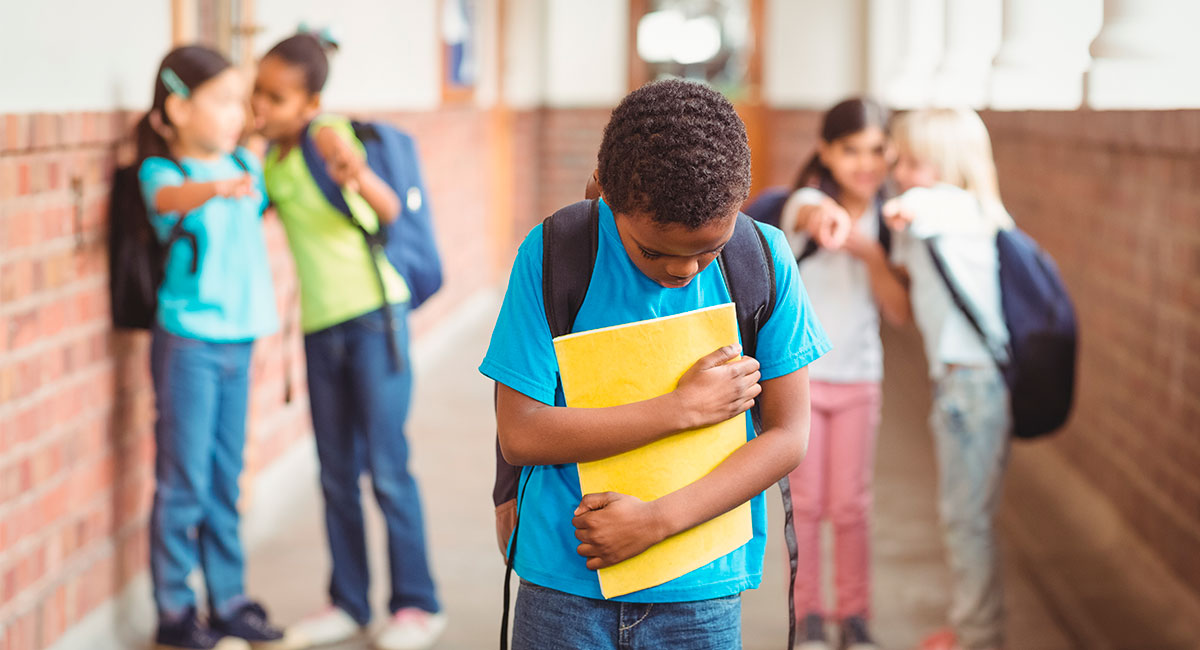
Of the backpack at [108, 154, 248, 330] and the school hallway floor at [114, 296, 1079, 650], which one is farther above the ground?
the backpack at [108, 154, 248, 330]

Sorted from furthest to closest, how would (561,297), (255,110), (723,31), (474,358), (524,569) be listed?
1. (723,31)
2. (474,358)
3. (255,110)
4. (524,569)
5. (561,297)

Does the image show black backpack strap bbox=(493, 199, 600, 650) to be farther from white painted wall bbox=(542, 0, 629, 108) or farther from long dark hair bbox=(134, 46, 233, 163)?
white painted wall bbox=(542, 0, 629, 108)

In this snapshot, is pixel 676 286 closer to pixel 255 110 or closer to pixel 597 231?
pixel 597 231

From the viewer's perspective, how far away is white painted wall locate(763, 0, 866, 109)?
10664mm

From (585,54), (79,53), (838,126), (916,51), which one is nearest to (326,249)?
(79,53)

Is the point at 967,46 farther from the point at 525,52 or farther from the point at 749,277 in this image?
the point at 749,277

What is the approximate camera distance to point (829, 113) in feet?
10.2

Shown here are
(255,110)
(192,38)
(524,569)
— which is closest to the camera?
(524,569)

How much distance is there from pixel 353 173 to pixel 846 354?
1.24 metres

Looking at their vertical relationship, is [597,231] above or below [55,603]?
above

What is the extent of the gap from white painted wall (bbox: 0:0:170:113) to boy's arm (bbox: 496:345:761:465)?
1.80 metres

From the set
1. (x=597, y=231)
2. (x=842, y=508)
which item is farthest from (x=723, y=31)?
(x=597, y=231)

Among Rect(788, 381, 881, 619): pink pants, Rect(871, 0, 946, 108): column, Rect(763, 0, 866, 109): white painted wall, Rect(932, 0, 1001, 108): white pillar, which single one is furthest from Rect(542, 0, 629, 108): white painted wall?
Rect(788, 381, 881, 619): pink pants

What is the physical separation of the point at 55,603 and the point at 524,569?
6.05 ft
